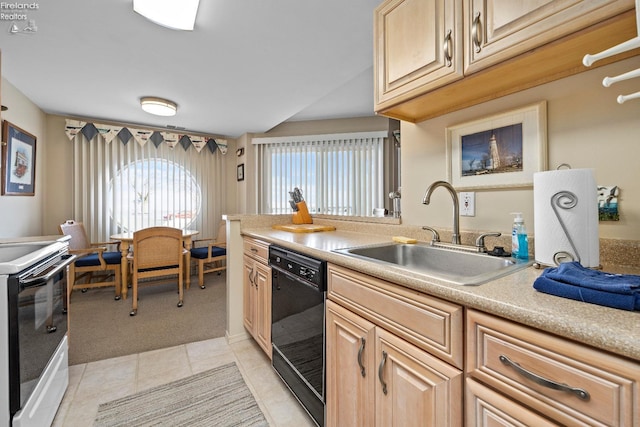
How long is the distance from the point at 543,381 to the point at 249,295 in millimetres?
1826

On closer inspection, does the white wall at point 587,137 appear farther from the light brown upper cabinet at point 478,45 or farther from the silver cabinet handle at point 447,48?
the silver cabinet handle at point 447,48

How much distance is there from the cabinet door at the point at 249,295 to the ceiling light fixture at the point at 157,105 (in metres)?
2.19

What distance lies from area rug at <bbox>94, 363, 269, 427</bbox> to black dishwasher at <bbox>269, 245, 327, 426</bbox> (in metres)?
0.25

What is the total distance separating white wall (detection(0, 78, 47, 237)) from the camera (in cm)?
258

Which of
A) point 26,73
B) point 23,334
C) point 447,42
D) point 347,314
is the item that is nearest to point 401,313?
point 347,314

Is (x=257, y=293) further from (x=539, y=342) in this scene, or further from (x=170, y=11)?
(x=170, y=11)

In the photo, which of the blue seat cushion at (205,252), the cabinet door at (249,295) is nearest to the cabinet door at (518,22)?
the cabinet door at (249,295)

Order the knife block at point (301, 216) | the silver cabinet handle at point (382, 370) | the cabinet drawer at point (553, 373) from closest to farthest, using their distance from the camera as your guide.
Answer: the cabinet drawer at point (553, 373) → the silver cabinet handle at point (382, 370) → the knife block at point (301, 216)

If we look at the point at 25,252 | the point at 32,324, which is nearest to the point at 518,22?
the point at 32,324

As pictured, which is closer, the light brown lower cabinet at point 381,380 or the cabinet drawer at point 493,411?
the cabinet drawer at point 493,411

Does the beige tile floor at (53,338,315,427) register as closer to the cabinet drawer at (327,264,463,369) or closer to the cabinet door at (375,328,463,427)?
the cabinet door at (375,328,463,427)

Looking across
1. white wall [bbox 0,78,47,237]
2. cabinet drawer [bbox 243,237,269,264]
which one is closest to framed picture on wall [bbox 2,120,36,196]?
white wall [bbox 0,78,47,237]

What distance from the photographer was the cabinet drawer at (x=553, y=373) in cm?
45

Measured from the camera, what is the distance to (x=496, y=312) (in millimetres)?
601
